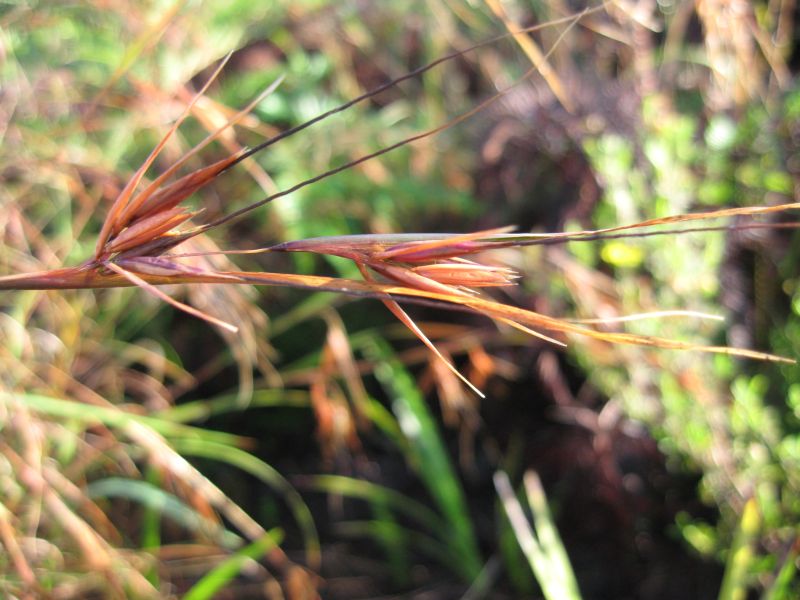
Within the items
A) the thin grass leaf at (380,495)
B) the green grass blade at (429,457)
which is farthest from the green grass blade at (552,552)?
the thin grass leaf at (380,495)

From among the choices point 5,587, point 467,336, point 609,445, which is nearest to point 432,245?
point 5,587

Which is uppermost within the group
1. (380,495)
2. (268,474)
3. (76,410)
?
(76,410)

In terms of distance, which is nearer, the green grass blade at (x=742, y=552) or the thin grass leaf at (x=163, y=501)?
the green grass blade at (x=742, y=552)

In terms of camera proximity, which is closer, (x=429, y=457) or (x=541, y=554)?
(x=541, y=554)

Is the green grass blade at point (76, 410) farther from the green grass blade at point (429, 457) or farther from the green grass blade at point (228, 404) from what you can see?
the green grass blade at point (429, 457)

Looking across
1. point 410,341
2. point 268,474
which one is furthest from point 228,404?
point 410,341

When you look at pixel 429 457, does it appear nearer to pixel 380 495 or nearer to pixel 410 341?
pixel 380 495

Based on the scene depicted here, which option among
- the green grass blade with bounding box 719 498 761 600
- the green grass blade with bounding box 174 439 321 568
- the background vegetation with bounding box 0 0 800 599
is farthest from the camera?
the green grass blade with bounding box 174 439 321 568

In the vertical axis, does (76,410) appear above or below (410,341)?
above

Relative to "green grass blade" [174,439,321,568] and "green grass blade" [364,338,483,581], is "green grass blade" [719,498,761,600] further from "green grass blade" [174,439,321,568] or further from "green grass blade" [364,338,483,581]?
"green grass blade" [174,439,321,568]

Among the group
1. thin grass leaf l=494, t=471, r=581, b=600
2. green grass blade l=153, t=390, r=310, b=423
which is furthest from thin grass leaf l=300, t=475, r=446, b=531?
thin grass leaf l=494, t=471, r=581, b=600
